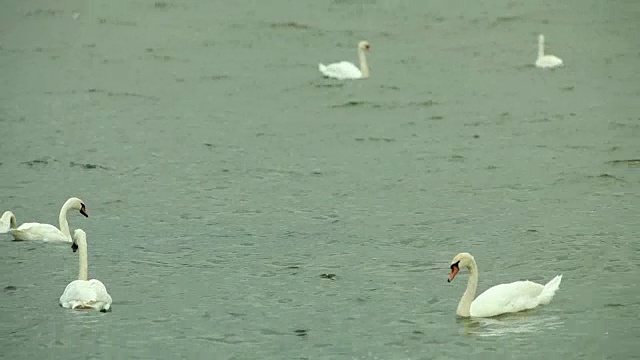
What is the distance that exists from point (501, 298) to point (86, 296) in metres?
2.89

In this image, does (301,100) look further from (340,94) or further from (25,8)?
(25,8)

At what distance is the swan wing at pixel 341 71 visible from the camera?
23.5 meters

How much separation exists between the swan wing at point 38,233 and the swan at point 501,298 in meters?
3.81

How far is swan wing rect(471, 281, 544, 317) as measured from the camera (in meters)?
11.7

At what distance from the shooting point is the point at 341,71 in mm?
23516

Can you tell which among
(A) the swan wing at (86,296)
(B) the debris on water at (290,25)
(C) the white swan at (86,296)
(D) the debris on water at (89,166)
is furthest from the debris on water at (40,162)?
(B) the debris on water at (290,25)

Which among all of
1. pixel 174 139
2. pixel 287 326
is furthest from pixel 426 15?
pixel 287 326

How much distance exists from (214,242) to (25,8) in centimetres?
1984

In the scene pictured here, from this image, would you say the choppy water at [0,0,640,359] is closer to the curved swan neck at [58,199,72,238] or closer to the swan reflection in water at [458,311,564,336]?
the swan reflection in water at [458,311,564,336]

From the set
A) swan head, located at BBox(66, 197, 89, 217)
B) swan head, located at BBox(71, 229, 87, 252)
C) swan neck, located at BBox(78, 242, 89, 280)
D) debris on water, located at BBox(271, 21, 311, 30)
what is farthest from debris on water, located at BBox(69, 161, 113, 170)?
debris on water, located at BBox(271, 21, 311, 30)

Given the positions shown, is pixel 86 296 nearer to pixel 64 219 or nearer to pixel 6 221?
pixel 64 219

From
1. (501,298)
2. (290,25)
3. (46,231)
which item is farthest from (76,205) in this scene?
(290,25)

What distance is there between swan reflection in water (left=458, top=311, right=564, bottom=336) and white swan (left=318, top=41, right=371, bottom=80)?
1195 cm

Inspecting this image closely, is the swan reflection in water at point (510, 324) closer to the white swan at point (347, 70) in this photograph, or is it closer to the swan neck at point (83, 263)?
the swan neck at point (83, 263)
